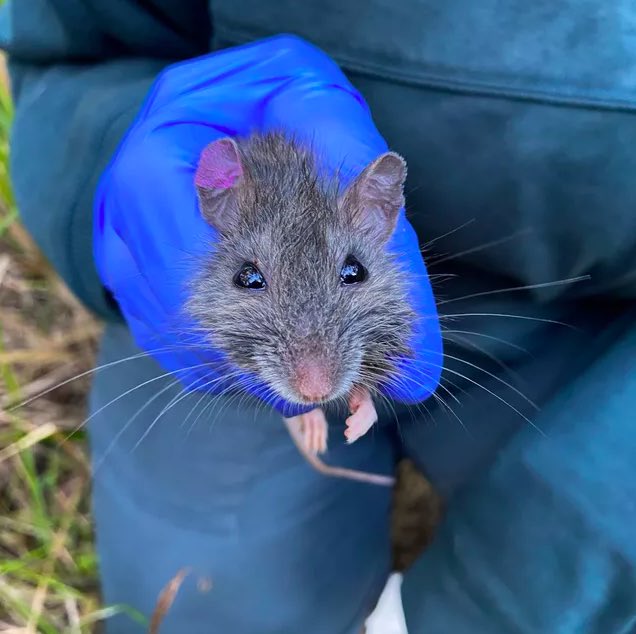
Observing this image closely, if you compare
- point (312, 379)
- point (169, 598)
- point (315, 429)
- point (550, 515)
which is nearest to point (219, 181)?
point (312, 379)

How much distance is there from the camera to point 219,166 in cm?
95

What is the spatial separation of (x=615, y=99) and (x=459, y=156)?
9.3 inches

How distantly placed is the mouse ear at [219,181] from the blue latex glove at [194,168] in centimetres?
6

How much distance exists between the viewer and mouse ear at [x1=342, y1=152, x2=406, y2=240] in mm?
930

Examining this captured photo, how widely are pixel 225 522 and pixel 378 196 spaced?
0.80m

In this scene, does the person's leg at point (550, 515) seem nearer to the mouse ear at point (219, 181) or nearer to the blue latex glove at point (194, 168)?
the blue latex glove at point (194, 168)

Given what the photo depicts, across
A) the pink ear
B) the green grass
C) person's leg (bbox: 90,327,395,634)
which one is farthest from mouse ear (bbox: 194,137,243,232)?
the green grass

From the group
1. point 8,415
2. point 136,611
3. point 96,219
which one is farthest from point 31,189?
point 136,611

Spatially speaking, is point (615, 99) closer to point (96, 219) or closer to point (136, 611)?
point (96, 219)

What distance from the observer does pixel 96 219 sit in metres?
1.25

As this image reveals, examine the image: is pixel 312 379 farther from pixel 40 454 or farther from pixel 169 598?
pixel 40 454

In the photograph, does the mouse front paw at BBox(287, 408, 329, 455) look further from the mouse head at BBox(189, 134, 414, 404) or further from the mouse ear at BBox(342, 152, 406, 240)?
the mouse ear at BBox(342, 152, 406, 240)

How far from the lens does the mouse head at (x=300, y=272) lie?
92 cm

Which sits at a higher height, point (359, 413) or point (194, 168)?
point (194, 168)
